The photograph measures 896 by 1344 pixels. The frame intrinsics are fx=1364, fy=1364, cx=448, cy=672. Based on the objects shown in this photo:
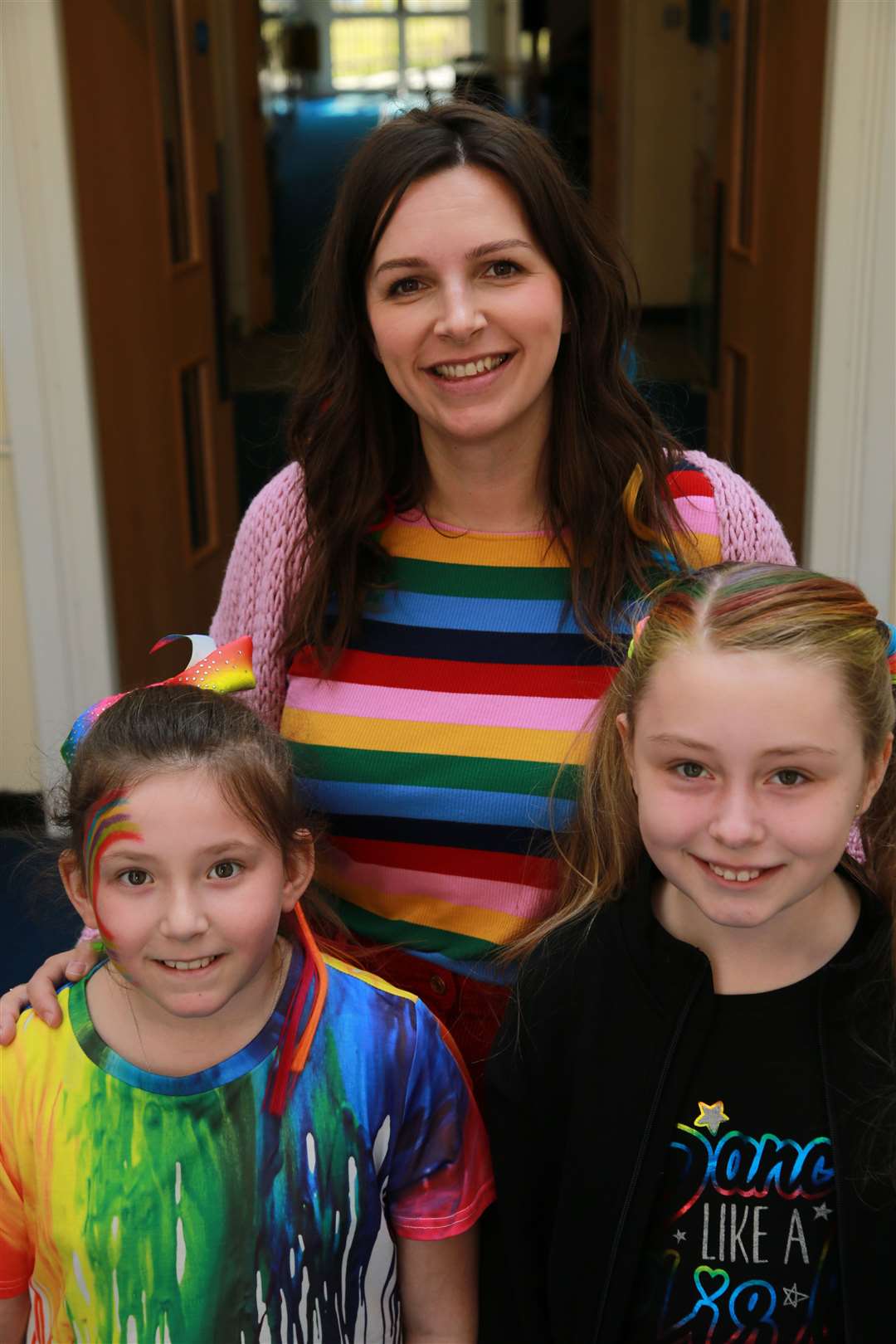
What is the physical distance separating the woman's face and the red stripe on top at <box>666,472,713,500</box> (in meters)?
0.19

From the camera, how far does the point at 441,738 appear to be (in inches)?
57.8

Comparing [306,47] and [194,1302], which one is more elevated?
[306,47]

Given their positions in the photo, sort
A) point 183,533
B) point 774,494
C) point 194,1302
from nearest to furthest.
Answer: point 194,1302 < point 774,494 < point 183,533

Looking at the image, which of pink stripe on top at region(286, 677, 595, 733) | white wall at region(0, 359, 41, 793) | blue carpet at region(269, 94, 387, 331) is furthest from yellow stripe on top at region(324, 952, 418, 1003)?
blue carpet at region(269, 94, 387, 331)

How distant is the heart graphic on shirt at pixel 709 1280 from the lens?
3.75 feet

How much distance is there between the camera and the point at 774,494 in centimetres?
354

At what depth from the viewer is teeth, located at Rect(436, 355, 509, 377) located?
Answer: 144cm

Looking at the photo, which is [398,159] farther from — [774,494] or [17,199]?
[774,494]

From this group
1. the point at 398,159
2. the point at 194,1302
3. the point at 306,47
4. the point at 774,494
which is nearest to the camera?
the point at 194,1302

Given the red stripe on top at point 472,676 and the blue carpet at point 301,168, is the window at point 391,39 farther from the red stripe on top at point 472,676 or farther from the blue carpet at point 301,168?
the red stripe on top at point 472,676

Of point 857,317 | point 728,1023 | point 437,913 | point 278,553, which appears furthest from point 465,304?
point 857,317

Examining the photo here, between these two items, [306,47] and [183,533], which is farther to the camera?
[306,47]

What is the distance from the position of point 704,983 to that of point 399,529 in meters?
0.66

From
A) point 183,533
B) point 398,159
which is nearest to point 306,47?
point 183,533
